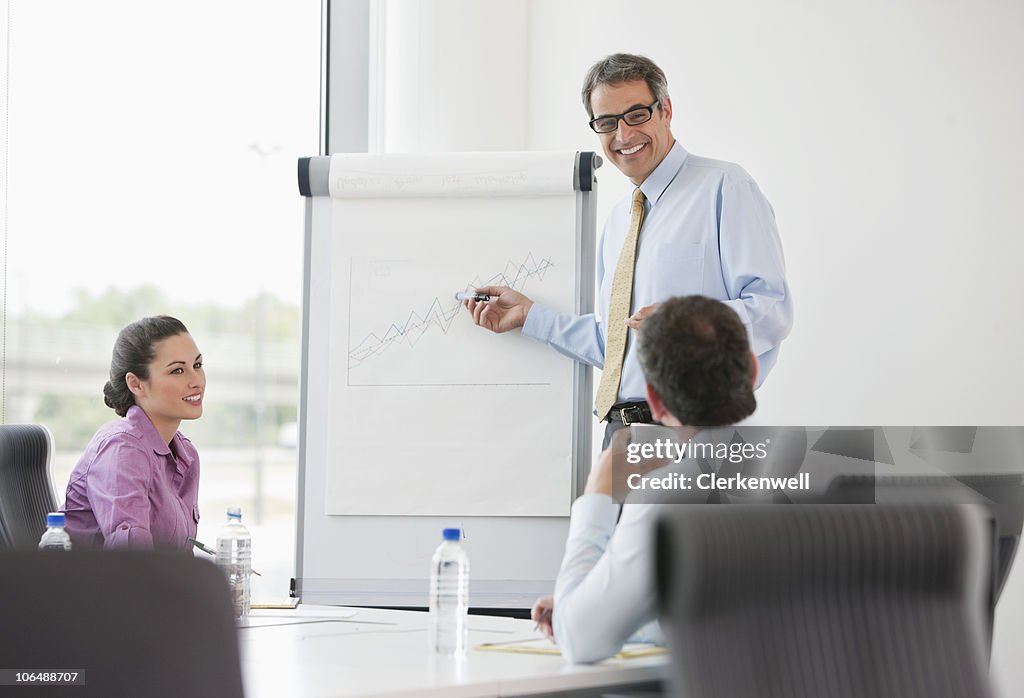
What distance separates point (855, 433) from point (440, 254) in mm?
1346

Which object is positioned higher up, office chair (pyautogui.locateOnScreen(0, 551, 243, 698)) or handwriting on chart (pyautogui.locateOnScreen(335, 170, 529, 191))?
handwriting on chart (pyautogui.locateOnScreen(335, 170, 529, 191))

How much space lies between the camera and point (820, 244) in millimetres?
3135

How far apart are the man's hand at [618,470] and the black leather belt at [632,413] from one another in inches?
35.3

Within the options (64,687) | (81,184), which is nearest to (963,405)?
(64,687)

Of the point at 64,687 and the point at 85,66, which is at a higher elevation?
the point at 85,66

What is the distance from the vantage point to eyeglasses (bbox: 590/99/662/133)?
2512 mm

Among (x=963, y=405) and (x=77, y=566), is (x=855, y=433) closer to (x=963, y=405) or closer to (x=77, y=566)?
(x=963, y=405)

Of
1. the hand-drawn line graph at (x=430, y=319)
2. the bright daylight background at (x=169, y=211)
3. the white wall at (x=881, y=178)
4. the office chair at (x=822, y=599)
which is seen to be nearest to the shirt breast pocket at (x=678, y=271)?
the hand-drawn line graph at (x=430, y=319)

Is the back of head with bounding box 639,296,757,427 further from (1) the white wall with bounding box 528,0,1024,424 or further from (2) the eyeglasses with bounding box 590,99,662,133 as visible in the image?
(1) the white wall with bounding box 528,0,1024,424

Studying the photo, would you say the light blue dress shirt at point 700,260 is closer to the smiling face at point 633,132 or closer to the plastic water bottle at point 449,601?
the smiling face at point 633,132

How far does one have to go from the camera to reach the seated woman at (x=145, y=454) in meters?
2.20

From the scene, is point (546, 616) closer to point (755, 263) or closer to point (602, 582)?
point (602, 582)

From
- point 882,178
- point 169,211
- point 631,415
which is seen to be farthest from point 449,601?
point 169,211

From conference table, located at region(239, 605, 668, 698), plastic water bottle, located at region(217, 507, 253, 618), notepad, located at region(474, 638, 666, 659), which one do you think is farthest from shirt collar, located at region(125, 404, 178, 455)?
notepad, located at region(474, 638, 666, 659)
